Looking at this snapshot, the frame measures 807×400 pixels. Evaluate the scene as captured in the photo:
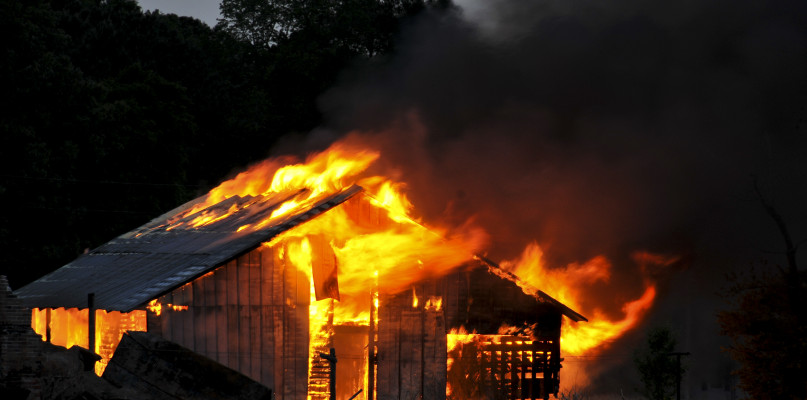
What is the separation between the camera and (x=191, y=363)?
68.2 feet

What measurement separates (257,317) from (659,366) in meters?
11.5

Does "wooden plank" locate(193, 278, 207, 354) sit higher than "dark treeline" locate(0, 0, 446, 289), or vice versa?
"dark treeline" locate(0, 0, 446, 289)

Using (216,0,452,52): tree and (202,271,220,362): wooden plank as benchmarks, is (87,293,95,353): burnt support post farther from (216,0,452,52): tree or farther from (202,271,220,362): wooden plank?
(216,0,452,52): tree

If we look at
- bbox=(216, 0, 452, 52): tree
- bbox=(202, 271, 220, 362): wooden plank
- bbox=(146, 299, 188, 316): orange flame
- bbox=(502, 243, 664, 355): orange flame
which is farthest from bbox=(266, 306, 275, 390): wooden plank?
bbox=(216, 0, 452, 52): tree

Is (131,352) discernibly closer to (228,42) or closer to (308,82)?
(308,82)

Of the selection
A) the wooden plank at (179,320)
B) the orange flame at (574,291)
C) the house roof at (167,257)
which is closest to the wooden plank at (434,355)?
the house roof at (167,257)

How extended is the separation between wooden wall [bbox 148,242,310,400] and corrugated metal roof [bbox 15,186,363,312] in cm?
53

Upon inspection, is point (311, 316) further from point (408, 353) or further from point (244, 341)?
point (408, 353)

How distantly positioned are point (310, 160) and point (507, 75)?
8.85m

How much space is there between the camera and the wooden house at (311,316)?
25.8 metres

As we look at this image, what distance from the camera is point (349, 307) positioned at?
26.8 metres

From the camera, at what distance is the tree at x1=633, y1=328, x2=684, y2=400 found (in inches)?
1218

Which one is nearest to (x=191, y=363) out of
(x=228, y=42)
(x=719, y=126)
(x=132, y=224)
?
(x=719, y=126)

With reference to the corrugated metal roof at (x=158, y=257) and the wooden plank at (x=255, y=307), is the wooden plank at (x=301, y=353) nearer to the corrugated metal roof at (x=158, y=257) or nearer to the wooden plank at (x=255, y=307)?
the wooden plank at (x=255, y=307)
